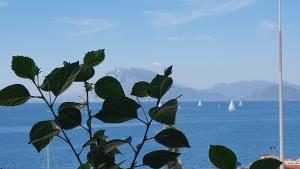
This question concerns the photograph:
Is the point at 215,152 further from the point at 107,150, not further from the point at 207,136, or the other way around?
the point at 207,136

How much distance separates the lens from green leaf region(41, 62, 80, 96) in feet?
2.59

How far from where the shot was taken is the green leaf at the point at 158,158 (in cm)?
84

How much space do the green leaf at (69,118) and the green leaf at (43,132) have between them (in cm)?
2

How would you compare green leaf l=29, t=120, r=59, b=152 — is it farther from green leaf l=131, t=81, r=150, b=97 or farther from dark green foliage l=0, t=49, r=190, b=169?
green leaf l=131, t=81, r=150, b=97

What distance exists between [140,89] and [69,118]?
0.11m

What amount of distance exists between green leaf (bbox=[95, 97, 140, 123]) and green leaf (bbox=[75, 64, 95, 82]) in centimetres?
7

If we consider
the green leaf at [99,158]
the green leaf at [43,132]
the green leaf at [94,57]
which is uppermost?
the green leaf at [94,57]

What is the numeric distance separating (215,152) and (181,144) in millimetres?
72

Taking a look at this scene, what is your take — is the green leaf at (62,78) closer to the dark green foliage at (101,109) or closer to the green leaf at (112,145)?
the dark green foliage at (101,109)

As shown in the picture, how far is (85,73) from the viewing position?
2.90ft

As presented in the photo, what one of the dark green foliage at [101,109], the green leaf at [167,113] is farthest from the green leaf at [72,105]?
the green leaf at [167,113]

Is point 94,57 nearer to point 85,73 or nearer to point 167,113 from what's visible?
point 85,73

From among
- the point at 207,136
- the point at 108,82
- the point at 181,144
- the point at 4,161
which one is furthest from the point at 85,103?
the point at 207,136

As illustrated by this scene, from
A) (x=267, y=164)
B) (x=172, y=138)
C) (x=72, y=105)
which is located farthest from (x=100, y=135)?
(x=267, y=164)
